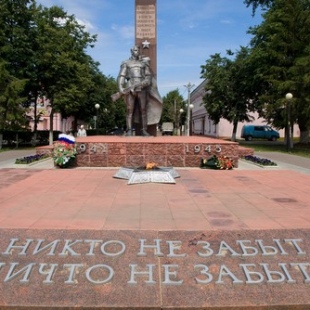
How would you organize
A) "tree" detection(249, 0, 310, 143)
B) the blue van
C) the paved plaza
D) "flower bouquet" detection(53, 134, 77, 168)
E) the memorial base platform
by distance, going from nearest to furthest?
the paved plaza < "flower bouquet" detection(53, 134, 77, 168) < the memorial base platform < "tree" detection(249, 0, 310, 143) < the blue van

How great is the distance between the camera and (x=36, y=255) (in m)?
3.98

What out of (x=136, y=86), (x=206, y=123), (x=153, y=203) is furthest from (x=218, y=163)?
(x=206, y=123)

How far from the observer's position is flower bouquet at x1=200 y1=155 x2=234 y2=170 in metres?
11.5

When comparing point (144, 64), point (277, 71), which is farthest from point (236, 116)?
point (144, 64)

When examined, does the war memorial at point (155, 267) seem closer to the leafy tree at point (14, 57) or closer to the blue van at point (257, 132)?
the leafy tree at point (14, 57)

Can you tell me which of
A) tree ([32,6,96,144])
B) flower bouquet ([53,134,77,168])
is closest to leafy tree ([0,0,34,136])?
tree ([32,6,96,144])

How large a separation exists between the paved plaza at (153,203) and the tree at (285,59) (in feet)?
58.9

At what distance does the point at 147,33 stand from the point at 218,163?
8.71 metres

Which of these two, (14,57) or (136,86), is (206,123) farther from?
(136,86)

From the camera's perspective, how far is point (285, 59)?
27953mm

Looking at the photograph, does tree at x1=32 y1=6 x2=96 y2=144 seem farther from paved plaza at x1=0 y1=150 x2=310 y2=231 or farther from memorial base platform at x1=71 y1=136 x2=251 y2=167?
paved plaza at x1=0 y1=150 x2=310 y2=231

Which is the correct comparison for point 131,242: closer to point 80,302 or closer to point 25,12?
point 80,302

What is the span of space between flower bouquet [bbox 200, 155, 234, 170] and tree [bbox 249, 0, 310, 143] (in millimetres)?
15750

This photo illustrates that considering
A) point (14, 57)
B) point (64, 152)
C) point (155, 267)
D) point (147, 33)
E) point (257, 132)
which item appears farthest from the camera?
point (257, 132)
